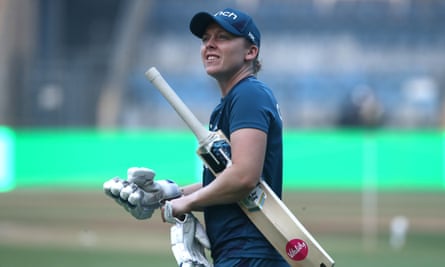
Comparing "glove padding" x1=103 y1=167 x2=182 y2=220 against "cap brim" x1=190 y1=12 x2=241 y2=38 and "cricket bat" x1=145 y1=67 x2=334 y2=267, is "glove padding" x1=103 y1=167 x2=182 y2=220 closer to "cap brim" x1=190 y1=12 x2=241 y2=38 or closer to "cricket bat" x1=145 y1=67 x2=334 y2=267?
"cricket bat" x1=145 y1=67 x2=334 y2=267

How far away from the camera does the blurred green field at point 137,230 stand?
13.2 metres

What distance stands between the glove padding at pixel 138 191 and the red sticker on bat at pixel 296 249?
0.68 meters

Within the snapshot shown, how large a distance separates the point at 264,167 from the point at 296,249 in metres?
0.41

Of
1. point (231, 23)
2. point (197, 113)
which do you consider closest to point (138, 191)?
point (231, 23)

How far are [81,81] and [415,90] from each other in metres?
8.65

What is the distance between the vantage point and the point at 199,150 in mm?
4625

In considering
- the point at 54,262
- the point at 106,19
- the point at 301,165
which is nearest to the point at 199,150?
the point at 54,262

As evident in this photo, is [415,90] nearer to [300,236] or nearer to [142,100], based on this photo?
[142,100]

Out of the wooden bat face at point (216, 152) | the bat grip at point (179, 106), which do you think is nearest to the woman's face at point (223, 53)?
the bat grip at point (179, 106)

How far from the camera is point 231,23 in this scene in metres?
4.72

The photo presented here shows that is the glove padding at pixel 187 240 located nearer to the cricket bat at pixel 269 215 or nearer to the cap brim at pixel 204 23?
the cricket bat at pixel 269 215

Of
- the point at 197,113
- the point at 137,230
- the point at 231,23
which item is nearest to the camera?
the point at 231,23

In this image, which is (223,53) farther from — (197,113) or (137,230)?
(197,113)

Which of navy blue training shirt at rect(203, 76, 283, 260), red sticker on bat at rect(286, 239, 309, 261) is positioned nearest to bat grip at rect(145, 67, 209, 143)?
navy blue training shirt at rect(203, 76, 283, 260)
